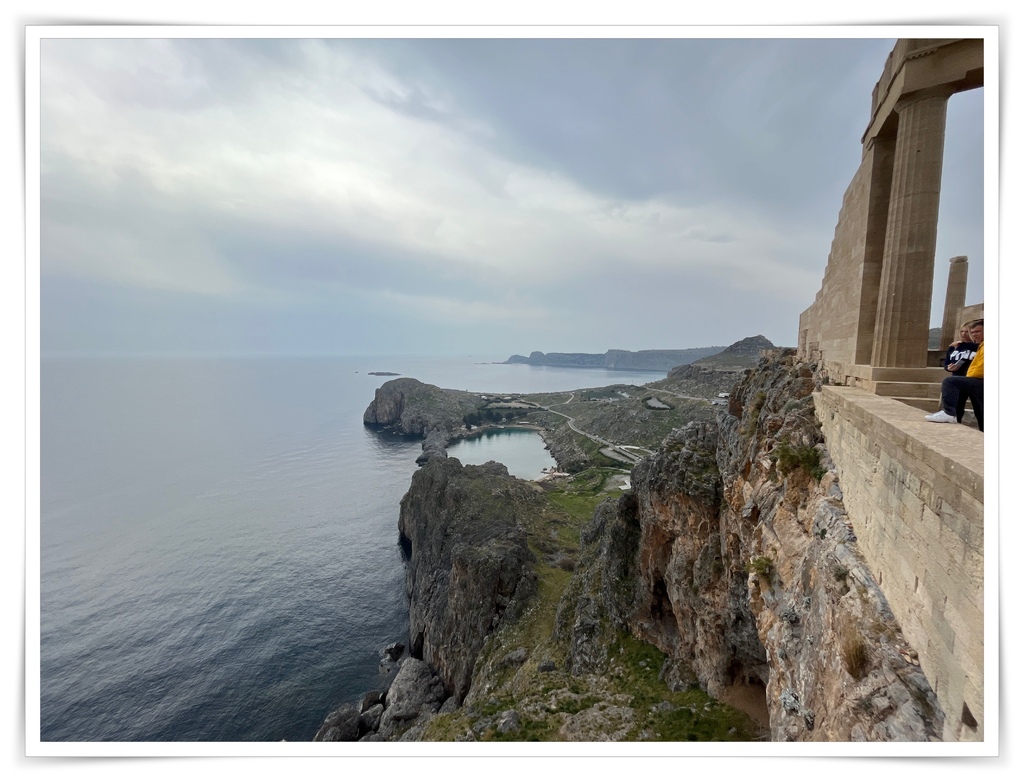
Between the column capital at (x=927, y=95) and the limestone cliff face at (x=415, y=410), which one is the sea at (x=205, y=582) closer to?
the column capital at (x=927, y=95)

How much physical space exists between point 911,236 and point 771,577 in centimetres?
952

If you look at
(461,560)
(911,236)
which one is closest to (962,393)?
(911,236)

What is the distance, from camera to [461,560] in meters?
36.3

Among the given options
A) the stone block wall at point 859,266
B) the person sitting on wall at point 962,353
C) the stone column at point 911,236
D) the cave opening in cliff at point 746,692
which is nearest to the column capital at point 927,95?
the stone column at point 911,236

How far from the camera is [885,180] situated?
12.1 metres

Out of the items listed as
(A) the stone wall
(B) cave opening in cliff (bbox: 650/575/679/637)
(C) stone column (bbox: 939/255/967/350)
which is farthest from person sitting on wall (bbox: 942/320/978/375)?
(B) cave opening in cliff (bbox: 650/575/679/637)

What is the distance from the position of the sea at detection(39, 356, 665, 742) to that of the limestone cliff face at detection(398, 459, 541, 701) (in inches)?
181

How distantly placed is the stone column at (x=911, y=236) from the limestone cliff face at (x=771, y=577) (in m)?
2.78

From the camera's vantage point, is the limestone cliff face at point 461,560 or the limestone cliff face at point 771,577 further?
the limestone cliff face at point 461,560

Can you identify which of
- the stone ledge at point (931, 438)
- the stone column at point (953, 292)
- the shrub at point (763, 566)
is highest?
the stone column at point (953, 292)

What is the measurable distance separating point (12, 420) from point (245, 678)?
3790 centimetres

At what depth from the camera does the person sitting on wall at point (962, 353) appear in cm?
794

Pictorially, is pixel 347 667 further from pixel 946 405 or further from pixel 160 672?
pixel 946 405

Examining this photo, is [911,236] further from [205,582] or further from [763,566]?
[205,582]
